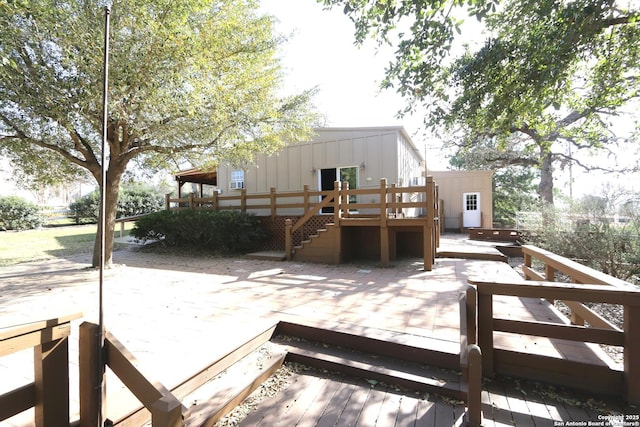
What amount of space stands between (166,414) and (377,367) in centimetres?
191

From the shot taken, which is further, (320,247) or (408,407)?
(320,247)

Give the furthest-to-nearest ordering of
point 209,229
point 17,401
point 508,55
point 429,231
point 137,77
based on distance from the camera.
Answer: point 209,229, point 429,231, point 508,55, point 137,77, point 17,401

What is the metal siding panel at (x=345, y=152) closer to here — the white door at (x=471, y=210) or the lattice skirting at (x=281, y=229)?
the lattice skirting at (x=281, y=229)

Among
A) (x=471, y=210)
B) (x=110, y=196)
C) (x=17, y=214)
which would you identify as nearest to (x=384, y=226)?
(x=110, y=196)

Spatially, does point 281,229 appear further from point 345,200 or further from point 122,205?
point 122,205

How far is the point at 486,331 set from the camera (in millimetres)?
2555

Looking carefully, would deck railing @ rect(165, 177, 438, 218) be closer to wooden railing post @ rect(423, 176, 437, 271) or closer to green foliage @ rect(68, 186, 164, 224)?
wooden railing post @ rect(423, 176, 437, 271)

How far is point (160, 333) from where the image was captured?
3.12 metres

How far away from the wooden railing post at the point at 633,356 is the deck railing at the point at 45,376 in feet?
12.6

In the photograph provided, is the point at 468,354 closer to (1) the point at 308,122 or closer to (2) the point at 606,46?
(2) the point at 606,46

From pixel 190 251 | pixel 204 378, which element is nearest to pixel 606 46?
pixel 204 378

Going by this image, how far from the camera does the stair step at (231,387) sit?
6.66ft

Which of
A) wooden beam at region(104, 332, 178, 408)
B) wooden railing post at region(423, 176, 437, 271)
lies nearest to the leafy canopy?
wooden beam at region(104, 332, 178, 408)

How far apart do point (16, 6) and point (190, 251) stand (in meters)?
7.11
